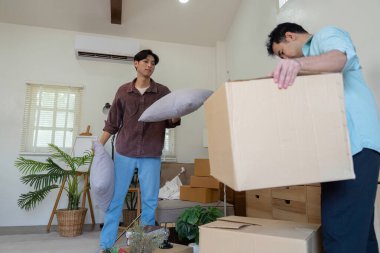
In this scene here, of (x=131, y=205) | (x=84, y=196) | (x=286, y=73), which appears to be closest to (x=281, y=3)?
(x=286, y=73)

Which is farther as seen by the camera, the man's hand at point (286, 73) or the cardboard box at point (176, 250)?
the cardboard box at point (176, 250)

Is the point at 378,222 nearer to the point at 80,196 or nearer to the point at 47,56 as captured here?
the point at 80,196

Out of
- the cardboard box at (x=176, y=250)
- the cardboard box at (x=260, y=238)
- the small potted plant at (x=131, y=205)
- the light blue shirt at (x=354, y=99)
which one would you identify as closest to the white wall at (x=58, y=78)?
the small potted plant at (x=131, y=205)

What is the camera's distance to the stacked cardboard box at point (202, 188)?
2643mm

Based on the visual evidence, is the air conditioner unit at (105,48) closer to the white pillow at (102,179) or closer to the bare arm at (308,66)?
the white pillow at (102,179)

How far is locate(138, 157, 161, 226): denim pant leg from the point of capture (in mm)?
1849

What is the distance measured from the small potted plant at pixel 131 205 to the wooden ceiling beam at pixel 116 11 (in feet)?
6.65

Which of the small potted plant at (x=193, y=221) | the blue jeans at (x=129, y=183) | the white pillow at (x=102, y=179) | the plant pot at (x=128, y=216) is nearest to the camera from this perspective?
the white pillow at (x=102, y=179)

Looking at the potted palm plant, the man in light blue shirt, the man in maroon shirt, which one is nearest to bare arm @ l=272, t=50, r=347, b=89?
the man in light blue shirt

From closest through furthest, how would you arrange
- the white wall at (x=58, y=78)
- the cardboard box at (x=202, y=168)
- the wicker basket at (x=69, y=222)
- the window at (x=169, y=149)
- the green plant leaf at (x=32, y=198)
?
the cardboard box at (x=202, y=168) < the wicker basket at (x=69, y=222) < the green plant leaf at (x=32, y=198) < the white wall at (x=58, y=78) < the window at (x=169, y=149)

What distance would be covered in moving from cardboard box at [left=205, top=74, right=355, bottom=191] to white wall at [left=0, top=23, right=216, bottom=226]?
323 centimetres

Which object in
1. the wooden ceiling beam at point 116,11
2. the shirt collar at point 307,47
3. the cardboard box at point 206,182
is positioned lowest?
the cardboard box at point 206,182

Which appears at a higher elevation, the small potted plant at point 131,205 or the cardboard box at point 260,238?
the cardboard box at point 260,238

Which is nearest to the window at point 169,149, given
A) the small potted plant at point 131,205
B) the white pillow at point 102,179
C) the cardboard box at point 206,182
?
the small potted plant at point 131,205
